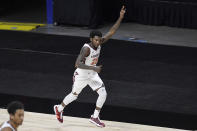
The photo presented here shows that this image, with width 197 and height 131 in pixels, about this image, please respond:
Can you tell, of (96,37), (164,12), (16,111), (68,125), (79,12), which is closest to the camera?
(16,111)

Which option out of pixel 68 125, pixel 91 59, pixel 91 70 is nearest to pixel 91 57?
pixel 91 59

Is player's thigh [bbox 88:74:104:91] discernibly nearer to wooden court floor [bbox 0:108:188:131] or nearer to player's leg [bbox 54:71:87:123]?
player's leg [bbox 54:71:87:123]

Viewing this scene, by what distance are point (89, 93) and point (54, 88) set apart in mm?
925

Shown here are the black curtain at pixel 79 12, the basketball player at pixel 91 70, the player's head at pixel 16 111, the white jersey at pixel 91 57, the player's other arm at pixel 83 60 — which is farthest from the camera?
the black curtain at pixel 79 12

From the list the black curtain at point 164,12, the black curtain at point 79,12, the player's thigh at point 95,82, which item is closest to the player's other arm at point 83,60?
the player's thigh at point 95,82

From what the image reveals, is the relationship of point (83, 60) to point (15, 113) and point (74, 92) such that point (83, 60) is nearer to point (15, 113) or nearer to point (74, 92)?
point (74, 92)

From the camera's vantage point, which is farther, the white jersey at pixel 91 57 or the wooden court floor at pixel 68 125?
the wooden court floor at pixel 68 125

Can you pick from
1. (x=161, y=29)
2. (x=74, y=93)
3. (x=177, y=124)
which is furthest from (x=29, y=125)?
(x=161, y=29)

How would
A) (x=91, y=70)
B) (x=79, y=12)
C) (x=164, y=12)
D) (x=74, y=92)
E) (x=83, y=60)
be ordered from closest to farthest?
(x=83, y=60) → (x=91, y=70) → (x=74, y=92) → (x=79, y=12) → (x=164, y=12)

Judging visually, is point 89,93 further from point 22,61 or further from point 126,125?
point 22,61

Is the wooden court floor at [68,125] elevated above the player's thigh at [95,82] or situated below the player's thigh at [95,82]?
below

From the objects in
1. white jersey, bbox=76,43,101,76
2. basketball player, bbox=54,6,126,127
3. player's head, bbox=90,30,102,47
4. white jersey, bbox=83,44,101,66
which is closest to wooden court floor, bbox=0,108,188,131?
basketball player, bbox=54,6,126,127

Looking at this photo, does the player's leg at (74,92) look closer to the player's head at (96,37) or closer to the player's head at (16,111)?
the player's head at (96,37)

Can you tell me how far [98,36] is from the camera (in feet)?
30.6
